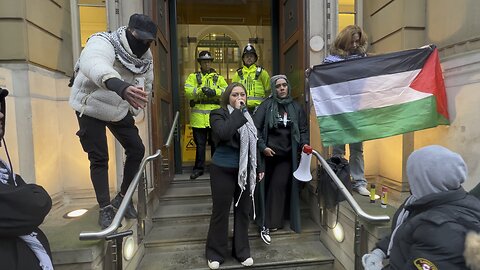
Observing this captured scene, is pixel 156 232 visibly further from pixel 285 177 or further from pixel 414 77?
pixel 414 77

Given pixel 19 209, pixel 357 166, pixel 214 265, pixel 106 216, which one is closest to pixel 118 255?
pixel 106 216

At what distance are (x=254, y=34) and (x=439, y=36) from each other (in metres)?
3.75

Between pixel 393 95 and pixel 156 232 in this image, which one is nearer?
pixel 393 95

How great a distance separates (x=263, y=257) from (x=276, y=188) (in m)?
0.72

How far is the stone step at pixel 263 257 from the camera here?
9.74 ft

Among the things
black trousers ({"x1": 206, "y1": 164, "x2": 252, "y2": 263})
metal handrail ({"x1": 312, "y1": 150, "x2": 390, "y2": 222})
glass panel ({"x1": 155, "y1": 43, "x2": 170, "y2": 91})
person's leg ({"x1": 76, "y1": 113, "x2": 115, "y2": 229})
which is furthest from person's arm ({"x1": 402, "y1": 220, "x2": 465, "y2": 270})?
glass panel ({"x1": 155, "y1": 43, "x2": 170, "y2": 91})

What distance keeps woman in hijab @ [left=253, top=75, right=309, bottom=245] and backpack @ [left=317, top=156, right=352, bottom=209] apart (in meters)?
0.28

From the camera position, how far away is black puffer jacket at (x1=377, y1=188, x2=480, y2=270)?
3.93 feet

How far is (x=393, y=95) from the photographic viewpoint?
3145 millimetres

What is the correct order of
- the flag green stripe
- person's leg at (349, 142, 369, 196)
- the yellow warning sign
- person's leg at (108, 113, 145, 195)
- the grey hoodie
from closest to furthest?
→ the grey hoodie, person's leg at (108, 113, 145, 195), the flag green stripe, person's leg at (349, 142, 369, 196), the yellow warning sign

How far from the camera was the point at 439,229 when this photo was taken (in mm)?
1231

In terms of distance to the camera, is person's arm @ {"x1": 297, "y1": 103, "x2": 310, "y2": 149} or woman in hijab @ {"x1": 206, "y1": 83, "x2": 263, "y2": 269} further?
person's arm @ {"x1": 297, "y1": 103, "x2": 310, "y2": 149}

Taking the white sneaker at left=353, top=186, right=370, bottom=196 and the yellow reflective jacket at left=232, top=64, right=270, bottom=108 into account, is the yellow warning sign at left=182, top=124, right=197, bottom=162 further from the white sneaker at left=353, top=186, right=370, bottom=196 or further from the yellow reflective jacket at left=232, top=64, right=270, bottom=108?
the white sneaker at left=353, top=186, right=370, bottom=196

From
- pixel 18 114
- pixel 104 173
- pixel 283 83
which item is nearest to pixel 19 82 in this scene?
pixel 18 114
